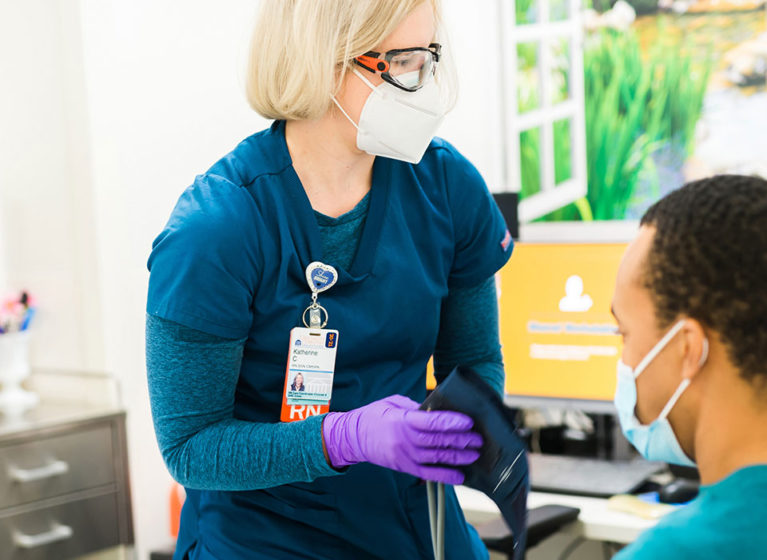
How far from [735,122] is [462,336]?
1.58 meters

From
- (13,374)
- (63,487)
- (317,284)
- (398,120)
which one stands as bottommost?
(63,487)

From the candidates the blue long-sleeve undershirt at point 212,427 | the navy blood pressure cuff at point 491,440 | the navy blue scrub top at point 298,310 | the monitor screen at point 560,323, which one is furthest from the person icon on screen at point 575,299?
the blue long-sleeve undershirt at point 212,427

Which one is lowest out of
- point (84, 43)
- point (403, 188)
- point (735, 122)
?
point (403, 188)

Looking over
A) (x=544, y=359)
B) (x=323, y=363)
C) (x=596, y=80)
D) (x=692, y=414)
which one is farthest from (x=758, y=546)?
(x=596, y=80)

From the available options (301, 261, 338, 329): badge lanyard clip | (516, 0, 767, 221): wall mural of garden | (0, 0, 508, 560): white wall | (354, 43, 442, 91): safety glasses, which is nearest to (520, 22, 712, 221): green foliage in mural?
(516, 0, 767, 221): wall mural of garden

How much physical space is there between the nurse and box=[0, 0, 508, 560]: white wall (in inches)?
61.7

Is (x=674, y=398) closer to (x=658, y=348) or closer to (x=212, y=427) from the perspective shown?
(x=658, y=348)

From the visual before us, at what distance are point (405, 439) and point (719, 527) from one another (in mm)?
389

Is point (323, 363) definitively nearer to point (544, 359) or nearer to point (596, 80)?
point (544, 359)

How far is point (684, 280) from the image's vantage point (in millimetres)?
949

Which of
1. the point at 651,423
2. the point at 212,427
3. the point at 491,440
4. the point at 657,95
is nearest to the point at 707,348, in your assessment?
the point at 651,423

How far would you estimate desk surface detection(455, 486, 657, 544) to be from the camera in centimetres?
212

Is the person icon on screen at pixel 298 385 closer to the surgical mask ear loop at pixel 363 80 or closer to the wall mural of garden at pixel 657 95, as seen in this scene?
the surgical mask ear loop at pixel 363 80

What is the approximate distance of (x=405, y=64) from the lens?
132 centimetres
